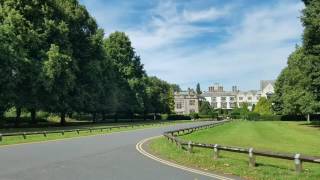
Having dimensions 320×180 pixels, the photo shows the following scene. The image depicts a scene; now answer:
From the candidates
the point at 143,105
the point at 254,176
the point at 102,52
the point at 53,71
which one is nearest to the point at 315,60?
the point at 53,71

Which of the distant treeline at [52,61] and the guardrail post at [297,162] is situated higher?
the distant treeline at [52,61]

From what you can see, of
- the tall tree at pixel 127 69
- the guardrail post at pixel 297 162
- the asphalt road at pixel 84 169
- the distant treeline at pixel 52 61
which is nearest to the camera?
the asphalt road at pixel 84 169

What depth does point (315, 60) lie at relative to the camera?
56.0m

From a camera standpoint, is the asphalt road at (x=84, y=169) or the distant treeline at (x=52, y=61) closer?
the asphalt road at (x=84, y=169)

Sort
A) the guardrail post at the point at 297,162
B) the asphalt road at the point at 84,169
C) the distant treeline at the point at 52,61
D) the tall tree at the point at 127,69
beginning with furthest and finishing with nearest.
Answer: the tall tree at the point at 127,69 → the distant treeline at the point at 52,61 → the guardrail post at the point at 297,162 → the asphalt road at the point at 84,169

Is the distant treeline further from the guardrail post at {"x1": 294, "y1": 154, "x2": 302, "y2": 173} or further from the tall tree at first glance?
the guardrail post at {"x1": 294, "y1": 154, "x2": 302, "y2": 173}

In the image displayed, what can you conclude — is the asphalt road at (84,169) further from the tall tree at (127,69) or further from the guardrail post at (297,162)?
the tall tree at (127,69)

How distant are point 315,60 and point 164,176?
43.9 meters

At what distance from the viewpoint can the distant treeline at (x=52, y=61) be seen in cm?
5150

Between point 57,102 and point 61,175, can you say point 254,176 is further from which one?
point 57,102

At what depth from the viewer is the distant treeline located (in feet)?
169

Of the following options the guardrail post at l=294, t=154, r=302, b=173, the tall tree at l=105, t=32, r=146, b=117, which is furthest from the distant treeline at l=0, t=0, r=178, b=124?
the guardrail post at l=294, t=154, r=302, b=173

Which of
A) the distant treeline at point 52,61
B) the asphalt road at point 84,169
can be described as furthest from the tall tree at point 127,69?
the asphalt road at point 84,169

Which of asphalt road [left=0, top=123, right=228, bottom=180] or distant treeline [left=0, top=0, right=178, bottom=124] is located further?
distant treeline [left=0, top=0, right=178, bottom=124]
